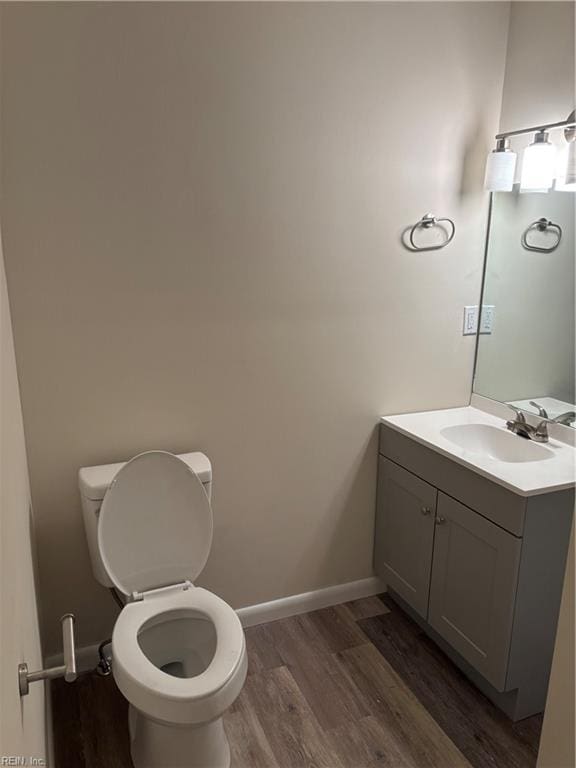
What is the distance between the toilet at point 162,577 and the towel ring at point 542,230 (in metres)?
1.44

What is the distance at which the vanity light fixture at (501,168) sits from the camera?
213 centimetres

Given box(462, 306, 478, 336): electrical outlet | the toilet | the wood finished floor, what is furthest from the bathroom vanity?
the toilet

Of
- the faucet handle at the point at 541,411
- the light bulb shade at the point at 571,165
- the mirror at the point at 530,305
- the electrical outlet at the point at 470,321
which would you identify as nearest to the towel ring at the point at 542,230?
the mirror at the point at 530,305

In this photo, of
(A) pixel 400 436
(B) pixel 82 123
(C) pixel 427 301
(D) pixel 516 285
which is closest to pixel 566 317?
(D) pixel 516 285

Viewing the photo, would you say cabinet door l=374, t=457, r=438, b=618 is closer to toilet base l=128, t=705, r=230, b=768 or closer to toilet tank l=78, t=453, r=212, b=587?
toilet tank l=78, t=453, r=212, b=587

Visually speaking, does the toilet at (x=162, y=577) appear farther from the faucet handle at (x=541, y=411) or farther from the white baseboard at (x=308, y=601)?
the faucet handle at (x=541, y=411)

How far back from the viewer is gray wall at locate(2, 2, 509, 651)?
1.72m

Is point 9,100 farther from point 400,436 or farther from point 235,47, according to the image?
point 400,436

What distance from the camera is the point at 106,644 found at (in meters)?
2.04

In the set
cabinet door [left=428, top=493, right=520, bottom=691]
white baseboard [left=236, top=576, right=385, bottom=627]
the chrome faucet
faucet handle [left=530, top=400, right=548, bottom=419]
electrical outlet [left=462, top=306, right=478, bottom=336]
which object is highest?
electrical outlet [left=462, top=306, right=478, bottom=336]

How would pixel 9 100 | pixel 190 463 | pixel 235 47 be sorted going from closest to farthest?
pixel 9 100
pixel 235 47
pixel 190 463

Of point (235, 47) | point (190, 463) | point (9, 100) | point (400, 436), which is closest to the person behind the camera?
point (9, 100)

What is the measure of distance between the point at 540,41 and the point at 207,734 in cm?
252

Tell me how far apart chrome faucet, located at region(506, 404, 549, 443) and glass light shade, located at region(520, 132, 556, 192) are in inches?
32.9
